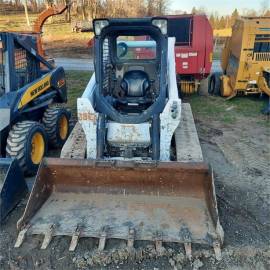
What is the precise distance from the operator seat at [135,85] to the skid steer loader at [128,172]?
0.02 metres

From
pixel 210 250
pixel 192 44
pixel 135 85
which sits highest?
pixel 192 44

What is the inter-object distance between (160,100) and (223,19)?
32.7 m

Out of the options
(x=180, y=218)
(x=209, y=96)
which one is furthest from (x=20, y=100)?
(x=209, y=96)

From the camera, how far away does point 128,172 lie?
3.75 metres

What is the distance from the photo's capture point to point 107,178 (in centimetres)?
379

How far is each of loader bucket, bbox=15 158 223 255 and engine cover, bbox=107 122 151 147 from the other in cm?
76

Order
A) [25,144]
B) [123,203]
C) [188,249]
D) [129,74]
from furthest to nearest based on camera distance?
[129,74]
[25,144]
[123,203]
[188,249]

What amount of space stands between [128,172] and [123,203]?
13.6 inches

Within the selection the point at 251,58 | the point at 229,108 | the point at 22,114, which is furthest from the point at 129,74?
the point at 251,58

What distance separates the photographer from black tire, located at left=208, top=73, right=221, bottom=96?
9843 millimetres

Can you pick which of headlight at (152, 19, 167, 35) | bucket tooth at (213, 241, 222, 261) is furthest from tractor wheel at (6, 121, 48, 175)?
bucket tooth at (213, 241, 222, 261)

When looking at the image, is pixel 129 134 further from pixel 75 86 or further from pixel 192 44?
pixel 75 86

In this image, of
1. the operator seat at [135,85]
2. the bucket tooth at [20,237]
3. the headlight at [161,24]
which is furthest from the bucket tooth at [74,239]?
the headlight at [161,24]

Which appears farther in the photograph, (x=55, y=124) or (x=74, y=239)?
(x=55, y=124)
